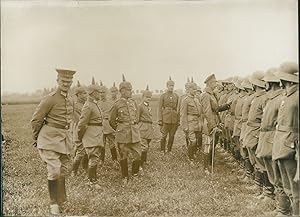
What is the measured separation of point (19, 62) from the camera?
130 inches

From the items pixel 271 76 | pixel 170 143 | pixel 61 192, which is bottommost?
pixel 61 192

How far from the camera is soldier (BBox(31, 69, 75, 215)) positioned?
10.8 feet

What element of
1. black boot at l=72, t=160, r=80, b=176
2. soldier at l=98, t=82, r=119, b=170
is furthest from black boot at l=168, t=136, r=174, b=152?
black boot at l=72, t=160, r=80, b=176

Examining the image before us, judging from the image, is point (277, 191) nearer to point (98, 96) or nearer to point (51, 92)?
point (98, 96)

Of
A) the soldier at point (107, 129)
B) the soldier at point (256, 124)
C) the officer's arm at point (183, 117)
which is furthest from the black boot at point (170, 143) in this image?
the soldier at point (256, 124)

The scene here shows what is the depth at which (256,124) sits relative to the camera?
314 centimetres

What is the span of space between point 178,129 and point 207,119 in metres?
0.19

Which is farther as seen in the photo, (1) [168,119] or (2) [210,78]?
(1) [168,119]

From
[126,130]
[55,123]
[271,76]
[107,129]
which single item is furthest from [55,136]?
[271,76]

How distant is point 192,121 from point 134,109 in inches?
14.6

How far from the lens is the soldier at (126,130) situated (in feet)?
10.7

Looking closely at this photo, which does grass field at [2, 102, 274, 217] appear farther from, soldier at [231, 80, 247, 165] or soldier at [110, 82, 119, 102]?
soldier at [110, 82, 119, 102]

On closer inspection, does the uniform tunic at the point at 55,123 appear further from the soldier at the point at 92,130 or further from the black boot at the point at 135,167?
the black boot at the point at 135,167

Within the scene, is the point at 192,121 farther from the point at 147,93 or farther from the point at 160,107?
the point at 147,93
